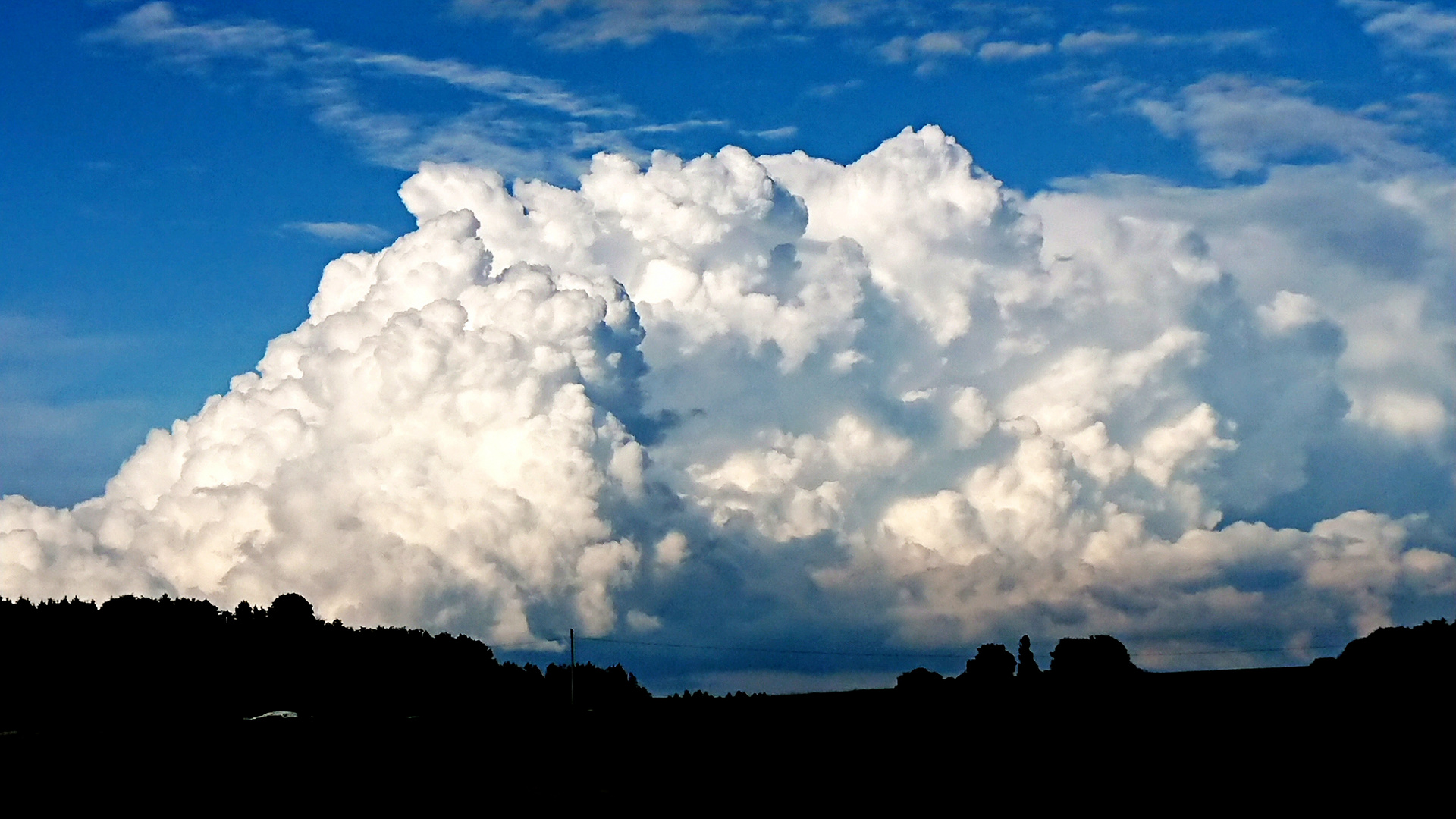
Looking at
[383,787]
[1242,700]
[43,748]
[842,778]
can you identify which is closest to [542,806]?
[383,787]

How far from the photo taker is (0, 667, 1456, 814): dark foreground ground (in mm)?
93938

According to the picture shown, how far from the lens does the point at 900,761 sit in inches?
4879

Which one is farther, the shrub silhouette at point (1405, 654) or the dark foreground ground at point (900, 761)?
the shrub silhouette at point (1405, 654)

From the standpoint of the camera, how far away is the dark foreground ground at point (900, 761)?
3698 inches

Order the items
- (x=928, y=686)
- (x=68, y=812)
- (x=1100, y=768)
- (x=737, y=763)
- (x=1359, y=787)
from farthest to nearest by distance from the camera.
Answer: (x=928, y=686), (x=737, y=763), (x=1100, y=768), (x=68, y=812), (x=1359, y=787)

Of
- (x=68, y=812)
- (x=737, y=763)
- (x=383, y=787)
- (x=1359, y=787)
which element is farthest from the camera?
(x=737, y=763)

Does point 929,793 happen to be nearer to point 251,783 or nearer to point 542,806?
point 542,806

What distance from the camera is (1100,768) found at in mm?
104750

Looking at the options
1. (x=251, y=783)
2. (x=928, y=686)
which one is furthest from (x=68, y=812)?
(x=928, y=686)

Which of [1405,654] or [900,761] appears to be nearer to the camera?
[900,761]

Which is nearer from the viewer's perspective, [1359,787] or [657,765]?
[1359,787]

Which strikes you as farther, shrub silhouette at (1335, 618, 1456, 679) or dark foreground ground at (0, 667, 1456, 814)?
shrub silhouette at (1335, 618, 1456, 679)

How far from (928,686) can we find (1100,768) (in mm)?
92579

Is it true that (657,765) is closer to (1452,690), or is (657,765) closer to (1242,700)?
(1242,700)
